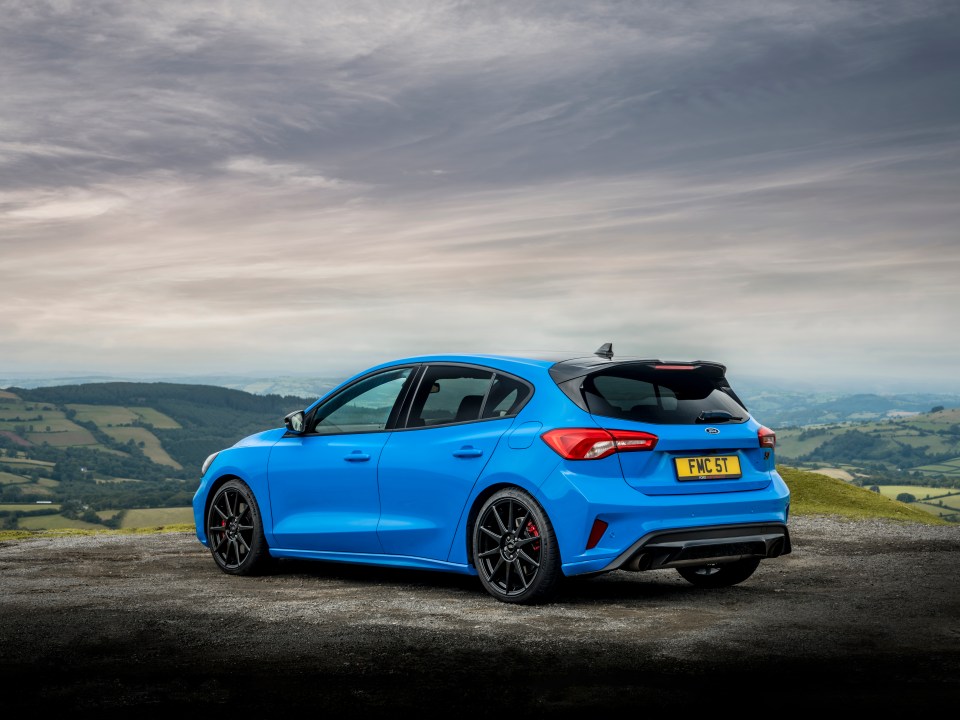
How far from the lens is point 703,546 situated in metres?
7.98

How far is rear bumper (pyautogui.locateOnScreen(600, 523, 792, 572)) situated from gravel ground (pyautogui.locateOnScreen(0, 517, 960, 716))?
13.4 inches

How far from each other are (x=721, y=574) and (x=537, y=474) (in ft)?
7.95

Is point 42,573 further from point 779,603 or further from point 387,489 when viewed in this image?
point 779,603

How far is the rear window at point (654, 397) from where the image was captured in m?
8.03

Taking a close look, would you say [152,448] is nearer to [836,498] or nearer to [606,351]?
[836,498]

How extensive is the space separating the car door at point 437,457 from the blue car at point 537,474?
1cm

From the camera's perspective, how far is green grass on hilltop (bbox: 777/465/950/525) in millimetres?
19375

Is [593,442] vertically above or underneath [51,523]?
above

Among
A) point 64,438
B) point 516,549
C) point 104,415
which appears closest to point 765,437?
point 516,549

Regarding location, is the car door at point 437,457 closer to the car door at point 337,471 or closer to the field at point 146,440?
Answer: the car door at point 337,471

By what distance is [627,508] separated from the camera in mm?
7711

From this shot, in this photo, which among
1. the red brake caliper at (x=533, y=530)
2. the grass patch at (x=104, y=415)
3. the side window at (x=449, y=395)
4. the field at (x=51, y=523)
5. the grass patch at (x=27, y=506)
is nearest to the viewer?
the red brake caliper at (x=533, y=530)

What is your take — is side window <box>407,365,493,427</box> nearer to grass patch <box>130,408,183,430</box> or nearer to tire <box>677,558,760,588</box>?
A: tire <box>677,558,760,588</box>

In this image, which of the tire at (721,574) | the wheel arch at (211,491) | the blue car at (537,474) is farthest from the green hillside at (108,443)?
the tire at (721,574)
